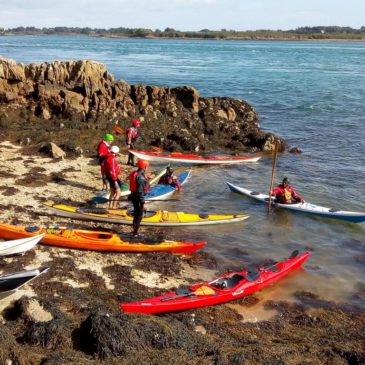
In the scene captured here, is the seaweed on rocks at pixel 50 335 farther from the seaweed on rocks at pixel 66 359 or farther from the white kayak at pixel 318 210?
the white kayak at pixel 318 210

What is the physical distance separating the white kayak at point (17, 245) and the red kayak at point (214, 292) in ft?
9.76

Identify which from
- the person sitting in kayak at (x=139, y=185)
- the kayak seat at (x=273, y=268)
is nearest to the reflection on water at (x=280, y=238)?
the kayak seat at (x=273, y=268)

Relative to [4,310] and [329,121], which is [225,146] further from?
[4,310]

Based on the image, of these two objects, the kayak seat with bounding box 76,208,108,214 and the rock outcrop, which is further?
the rock outcrop

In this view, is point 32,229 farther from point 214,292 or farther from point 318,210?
point 318,210

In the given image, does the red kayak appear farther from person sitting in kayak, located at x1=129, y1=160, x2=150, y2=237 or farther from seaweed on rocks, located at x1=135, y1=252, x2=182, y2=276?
person sitting in kayak, located at x1=129, y1=160, x2=150, y2=237

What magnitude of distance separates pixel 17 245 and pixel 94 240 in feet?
5.37

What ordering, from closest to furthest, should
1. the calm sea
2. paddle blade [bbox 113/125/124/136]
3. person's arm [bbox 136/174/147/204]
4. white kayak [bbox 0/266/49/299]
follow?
white kayak [bbox 0/266/49/299], person's arm [bbox 136/174/147/204], the calm sea, paddle blade [bbox 113/125/124/136]

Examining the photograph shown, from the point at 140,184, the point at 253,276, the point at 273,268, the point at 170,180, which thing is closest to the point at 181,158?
the point at 170,180

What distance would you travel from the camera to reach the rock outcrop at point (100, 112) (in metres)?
20.5

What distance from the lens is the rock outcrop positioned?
20.5 meters

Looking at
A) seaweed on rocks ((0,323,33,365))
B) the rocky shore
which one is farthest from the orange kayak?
seaweed on rocks ((0,323,33,365))

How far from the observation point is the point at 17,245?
9.77 meters

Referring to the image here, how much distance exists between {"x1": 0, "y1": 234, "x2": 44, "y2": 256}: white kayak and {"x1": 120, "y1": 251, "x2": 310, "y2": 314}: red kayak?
297 cm
